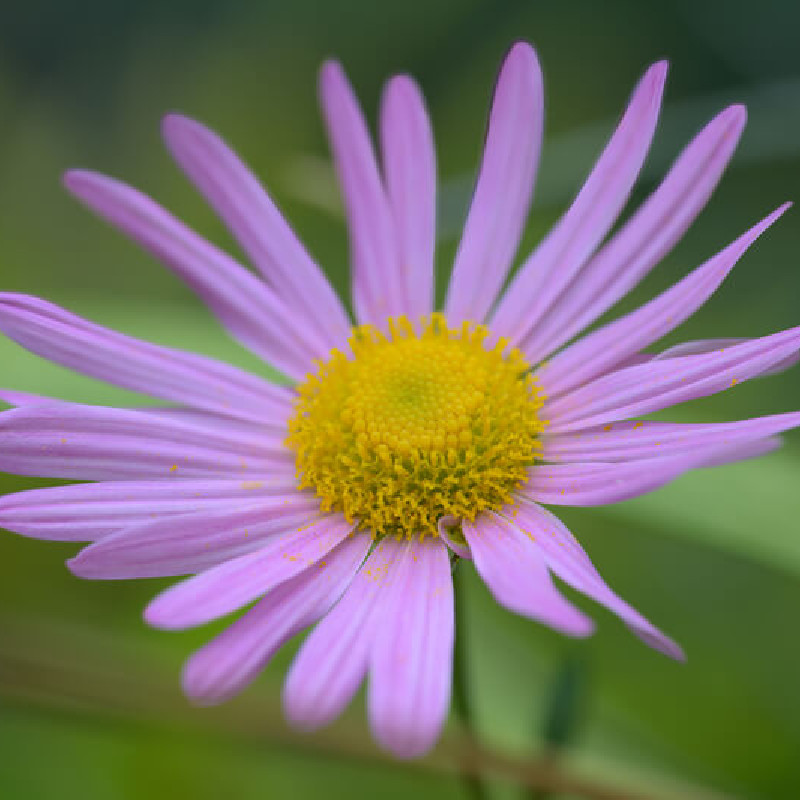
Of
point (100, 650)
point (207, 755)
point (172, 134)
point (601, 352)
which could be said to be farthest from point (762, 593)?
point (172, 134)

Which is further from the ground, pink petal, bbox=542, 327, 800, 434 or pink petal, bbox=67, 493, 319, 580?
pink petal, bbox=542, 327, 800, 434

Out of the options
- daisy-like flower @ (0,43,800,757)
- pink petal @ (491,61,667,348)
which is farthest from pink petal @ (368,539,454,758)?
pink petal @ (491,61,667,348)

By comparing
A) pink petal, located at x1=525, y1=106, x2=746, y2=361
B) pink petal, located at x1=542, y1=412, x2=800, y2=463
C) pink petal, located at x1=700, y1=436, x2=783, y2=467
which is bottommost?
pink petal, located at x1=700, y1=436, x2=783, y2=467

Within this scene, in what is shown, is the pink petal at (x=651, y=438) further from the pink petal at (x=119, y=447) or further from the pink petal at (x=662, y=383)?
the pink petal at (x=119, y=447)

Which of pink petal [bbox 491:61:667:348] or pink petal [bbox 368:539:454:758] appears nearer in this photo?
pink petal [bbox 368:539:454:758]

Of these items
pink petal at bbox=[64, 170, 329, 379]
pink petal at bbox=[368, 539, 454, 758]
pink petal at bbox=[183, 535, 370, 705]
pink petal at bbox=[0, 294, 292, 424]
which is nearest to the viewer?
pink petal at bbox=[368, 539, 454, 758]

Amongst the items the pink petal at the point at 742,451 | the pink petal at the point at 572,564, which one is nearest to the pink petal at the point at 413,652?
the pink petal at the point at 572,564

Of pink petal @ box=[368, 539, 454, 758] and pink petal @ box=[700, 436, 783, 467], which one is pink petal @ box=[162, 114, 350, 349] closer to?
pink petal @ box=[368, 539, 454, 758]

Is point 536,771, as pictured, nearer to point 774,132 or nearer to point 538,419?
point 538,419
